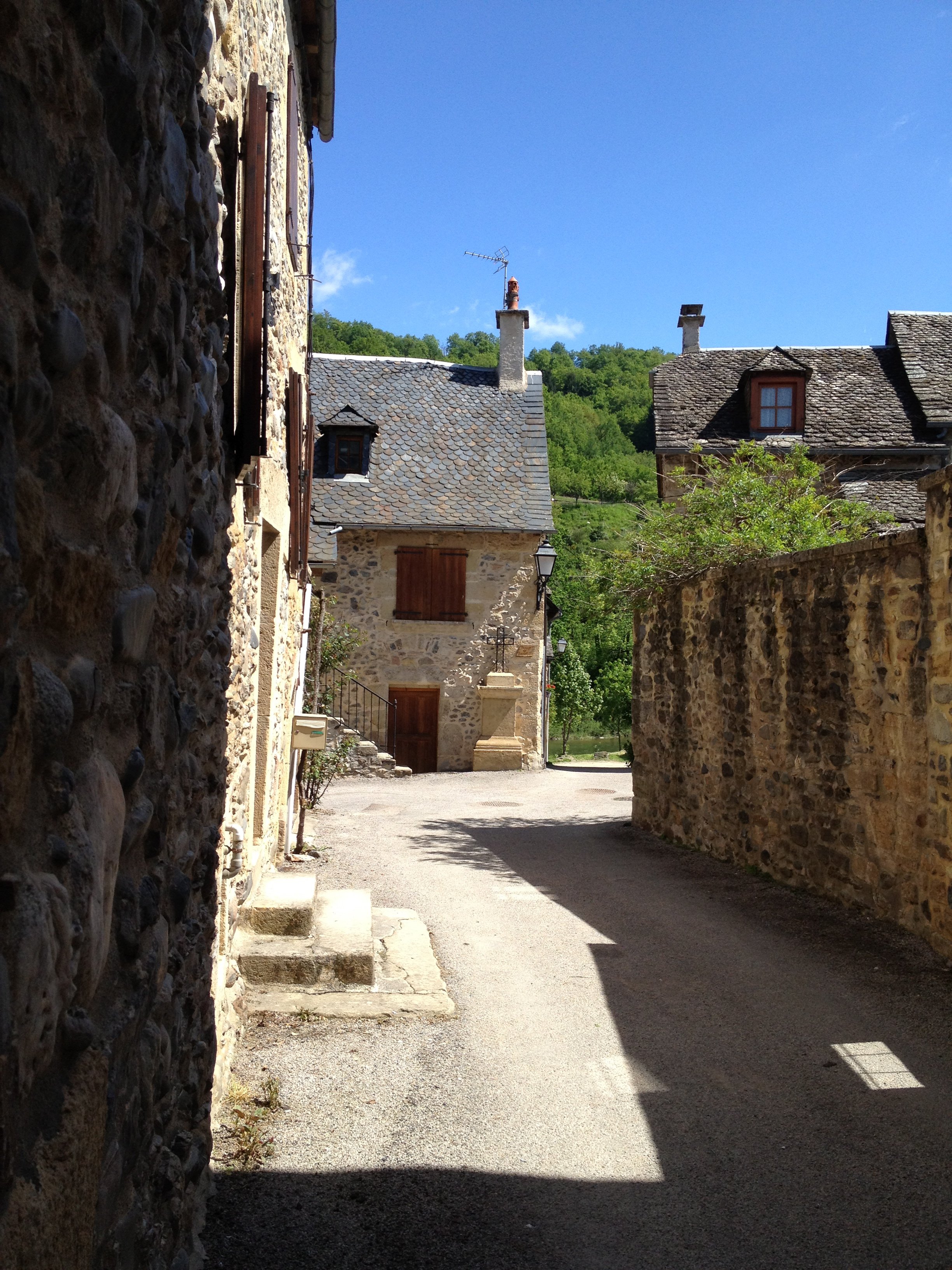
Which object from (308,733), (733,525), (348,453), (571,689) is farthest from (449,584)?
(308,733)

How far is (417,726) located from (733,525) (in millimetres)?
9191

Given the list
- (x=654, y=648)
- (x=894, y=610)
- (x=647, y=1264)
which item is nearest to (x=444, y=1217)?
(x=647, y=1264)

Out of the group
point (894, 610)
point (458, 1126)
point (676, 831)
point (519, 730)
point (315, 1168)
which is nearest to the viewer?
point (315, 1168)

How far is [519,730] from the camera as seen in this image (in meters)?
18.7

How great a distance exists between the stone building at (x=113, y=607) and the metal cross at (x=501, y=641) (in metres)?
15.2

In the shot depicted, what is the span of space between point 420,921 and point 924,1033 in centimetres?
312

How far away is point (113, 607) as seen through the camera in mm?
1640

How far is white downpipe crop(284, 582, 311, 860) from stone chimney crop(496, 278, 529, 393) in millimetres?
11936

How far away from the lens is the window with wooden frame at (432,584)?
60.5 feet

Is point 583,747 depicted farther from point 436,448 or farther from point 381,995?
point 381,995

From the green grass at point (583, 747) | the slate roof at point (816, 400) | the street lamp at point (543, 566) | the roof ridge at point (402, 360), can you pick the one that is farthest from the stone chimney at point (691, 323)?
the green grass at point (583, 747)

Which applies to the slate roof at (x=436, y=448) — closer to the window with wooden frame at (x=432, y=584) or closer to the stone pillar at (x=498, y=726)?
the window with wooden frame at (x=432, y=584)

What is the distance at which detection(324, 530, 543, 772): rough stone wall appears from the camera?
18.4 meters

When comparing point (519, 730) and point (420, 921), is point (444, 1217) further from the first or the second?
point (519, 730)
